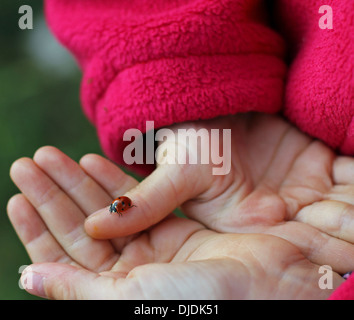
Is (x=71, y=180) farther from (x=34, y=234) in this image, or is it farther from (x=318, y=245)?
(x=318, y=245)

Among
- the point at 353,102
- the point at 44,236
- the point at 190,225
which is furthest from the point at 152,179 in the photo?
the point at 353,102

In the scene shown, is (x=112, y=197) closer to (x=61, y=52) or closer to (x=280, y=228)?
(x=280, y=228)

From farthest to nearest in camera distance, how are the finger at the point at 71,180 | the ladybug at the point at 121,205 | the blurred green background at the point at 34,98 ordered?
1. the blurred green background at the point at 34,98
2. the finger at the point at 71,180
3. the ladybug at the point at 121,205

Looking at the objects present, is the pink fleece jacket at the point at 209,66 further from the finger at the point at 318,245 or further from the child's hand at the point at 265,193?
the finger at the point at 318,245

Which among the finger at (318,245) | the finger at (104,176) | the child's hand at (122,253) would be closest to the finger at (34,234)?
the child's hand at (122,253)

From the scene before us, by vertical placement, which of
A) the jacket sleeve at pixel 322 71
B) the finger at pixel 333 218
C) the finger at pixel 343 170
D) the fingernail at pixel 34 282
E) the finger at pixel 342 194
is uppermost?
the jacket sleeve at pixel 322 71
